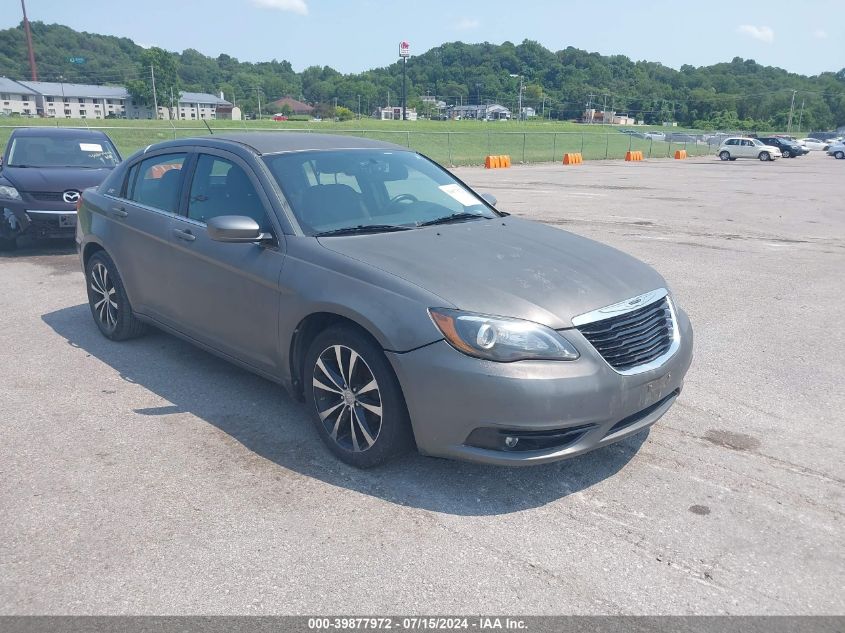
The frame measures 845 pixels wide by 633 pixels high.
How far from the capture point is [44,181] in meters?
9.79

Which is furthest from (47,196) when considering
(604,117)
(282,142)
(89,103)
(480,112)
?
(480,112)

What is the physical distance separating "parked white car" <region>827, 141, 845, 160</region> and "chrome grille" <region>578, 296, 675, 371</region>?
63.4m

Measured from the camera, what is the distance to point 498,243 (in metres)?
4.23

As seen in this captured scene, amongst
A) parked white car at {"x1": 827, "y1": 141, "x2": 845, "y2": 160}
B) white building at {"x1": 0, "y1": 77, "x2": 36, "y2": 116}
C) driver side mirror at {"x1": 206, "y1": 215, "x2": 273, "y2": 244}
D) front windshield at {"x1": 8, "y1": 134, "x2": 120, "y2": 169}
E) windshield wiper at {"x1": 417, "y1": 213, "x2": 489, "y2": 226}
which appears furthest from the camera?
white building at {"x1": 0, "y1": 77, "x2": 36, "y2": 116}

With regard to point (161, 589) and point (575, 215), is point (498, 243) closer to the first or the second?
point (161, 589)

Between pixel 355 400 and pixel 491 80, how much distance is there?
169585mm

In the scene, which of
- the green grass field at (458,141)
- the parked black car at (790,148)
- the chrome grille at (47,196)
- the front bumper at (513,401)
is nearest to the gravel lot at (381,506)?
the front bumper at (513,401)

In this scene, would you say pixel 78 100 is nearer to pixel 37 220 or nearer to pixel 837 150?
pixel 837 150

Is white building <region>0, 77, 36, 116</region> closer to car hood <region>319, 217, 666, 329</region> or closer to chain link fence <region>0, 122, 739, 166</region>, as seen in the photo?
chain link fence <region>0, 122, 739, 166</region>

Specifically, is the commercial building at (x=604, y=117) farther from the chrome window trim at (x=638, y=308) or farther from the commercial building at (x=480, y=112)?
the chrome window trim at (x=638, y=308)

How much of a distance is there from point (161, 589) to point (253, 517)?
23.7 inches

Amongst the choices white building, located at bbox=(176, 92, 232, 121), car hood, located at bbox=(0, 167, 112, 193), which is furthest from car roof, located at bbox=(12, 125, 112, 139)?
white building, located at bbox=(176, 92, 232, 121)

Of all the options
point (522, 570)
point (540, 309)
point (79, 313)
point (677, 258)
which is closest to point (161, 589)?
point (522, 570)

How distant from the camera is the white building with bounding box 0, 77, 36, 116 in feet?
374
